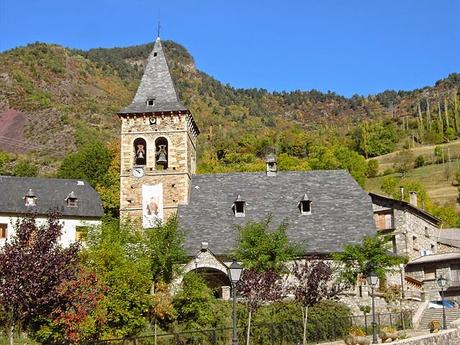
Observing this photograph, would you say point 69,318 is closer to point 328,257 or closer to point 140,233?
point 140,233

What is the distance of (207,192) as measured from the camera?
138 feet

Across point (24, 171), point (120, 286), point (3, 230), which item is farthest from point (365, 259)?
point (24, 171)

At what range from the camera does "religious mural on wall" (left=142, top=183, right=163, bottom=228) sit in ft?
131

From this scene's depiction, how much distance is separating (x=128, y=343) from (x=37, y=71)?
121079 millimetres

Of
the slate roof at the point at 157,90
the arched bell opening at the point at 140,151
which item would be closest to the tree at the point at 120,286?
the arched bell opening at the point at 140,151

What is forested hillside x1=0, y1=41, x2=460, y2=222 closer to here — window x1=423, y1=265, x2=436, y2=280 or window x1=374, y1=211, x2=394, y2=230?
window x1=374, y1=211, x2=394, y2=230

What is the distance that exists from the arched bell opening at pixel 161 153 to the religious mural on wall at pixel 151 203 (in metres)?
1.70

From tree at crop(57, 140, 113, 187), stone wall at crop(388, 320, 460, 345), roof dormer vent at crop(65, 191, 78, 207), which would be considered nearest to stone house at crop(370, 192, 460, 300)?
stone wall at crop(388, 320, 460, 345)

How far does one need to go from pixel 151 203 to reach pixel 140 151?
149 inches

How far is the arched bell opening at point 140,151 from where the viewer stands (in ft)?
137

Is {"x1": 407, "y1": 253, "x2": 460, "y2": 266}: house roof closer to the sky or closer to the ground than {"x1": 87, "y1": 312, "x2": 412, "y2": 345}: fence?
closer to the sky

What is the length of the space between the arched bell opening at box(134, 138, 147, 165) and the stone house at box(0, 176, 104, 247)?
22.5ft

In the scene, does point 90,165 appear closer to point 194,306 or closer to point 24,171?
point 24,171

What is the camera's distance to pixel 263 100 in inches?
7751
